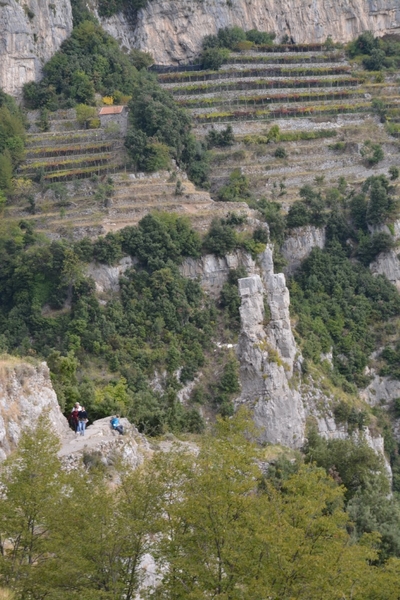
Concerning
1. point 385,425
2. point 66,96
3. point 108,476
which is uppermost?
point 66,96

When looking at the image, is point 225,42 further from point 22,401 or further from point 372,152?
point 22,401

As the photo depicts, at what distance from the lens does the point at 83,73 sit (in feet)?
240

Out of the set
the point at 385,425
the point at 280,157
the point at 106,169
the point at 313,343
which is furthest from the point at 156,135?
the point at 385,425

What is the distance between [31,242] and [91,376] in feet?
31.2

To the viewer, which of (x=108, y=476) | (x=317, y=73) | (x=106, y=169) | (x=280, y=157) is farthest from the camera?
(x=317, y=73)

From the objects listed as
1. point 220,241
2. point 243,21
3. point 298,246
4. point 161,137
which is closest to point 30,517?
point 220,241

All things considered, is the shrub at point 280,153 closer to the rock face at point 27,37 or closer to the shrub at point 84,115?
the shrub at point 84,115

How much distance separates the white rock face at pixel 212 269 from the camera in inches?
2248

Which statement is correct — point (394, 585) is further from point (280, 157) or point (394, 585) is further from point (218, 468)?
point (280, 157)

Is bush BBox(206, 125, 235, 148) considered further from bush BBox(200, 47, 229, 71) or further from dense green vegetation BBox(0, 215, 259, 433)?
dense green vegetation BBox(0, 215, 259, 433)

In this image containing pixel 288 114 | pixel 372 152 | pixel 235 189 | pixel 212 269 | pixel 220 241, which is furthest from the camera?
pixel 288 114

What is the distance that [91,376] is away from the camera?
5003 centimetres

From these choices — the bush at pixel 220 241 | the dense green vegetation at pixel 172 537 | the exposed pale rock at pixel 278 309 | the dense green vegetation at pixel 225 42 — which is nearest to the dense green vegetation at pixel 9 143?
the bush at pixel 220 241

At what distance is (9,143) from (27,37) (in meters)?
11.5
